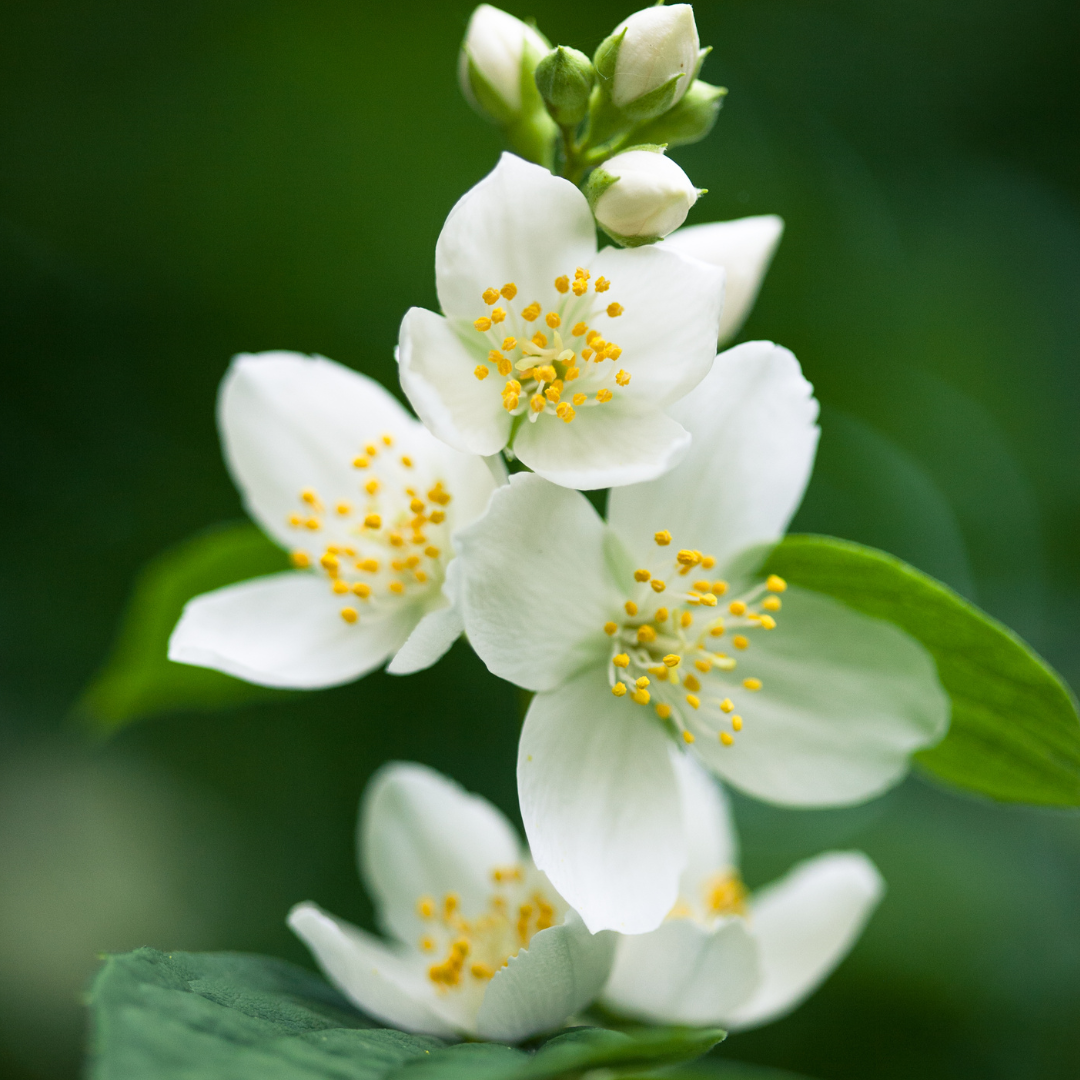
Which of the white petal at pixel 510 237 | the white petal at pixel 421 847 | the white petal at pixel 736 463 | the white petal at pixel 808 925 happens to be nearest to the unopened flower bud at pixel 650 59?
the white petal at pixel 510 237

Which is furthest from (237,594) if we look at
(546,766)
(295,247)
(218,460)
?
(295,247)

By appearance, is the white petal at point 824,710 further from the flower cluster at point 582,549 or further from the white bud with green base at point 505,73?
the white bud with green base at point 505,73

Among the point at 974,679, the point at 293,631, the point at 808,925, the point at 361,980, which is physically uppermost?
the point at 293,631

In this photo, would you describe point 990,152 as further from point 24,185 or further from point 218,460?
point 24,185

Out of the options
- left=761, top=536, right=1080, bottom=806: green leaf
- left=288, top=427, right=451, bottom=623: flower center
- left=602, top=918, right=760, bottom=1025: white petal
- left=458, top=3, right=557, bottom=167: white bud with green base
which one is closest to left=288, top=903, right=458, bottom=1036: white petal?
left=602, top=918, right=760, bottom=1025: white petal

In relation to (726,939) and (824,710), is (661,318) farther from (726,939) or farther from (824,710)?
(726,939)

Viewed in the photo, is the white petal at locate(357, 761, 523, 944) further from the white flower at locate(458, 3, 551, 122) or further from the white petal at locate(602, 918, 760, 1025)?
the white flower at locate(458, 3, 551, 122)

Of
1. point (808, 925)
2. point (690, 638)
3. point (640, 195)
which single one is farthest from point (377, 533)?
point (808, 925)
